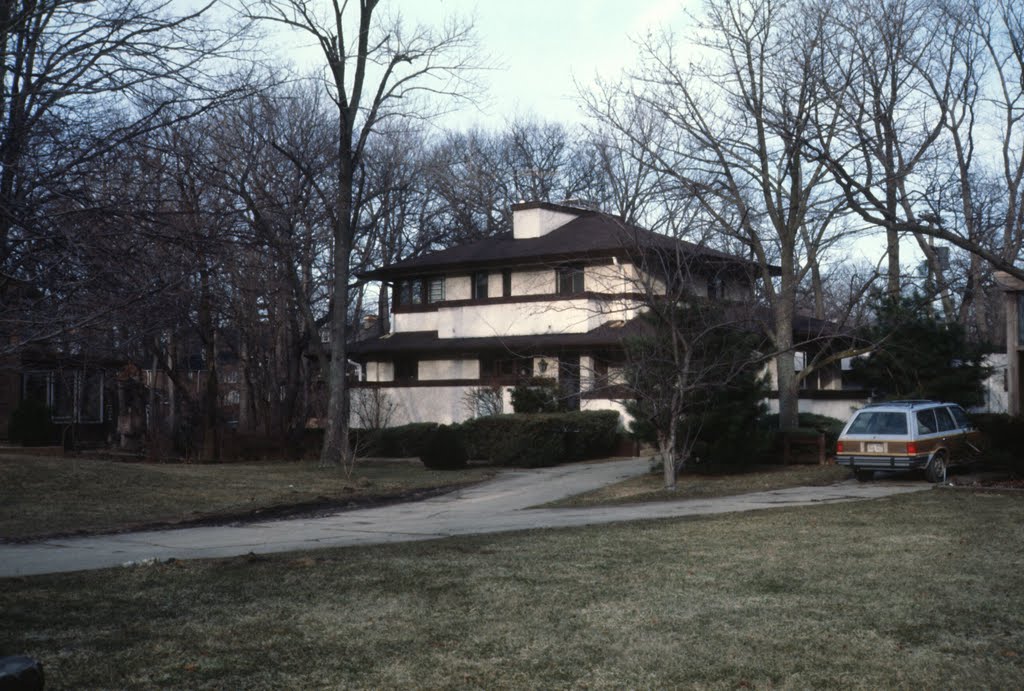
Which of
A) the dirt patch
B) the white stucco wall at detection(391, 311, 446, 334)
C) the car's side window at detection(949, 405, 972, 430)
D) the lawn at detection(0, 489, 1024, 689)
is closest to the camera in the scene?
the lawn at detection(0, 489, 1024, 689)

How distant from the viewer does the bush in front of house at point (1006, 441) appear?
22359mm

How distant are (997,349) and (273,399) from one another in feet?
84.6

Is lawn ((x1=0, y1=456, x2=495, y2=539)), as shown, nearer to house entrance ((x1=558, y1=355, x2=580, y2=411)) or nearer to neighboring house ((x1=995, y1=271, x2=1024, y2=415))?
house entrance ((x1=558, y1=355, x2=580, y2=411))

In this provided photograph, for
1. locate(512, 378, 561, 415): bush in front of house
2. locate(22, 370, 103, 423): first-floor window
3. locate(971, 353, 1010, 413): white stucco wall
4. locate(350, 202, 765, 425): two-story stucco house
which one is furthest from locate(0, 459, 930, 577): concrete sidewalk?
locate(22, 370, 103, 423): first-floor window

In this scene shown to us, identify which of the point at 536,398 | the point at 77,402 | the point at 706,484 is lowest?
the point at 706,484

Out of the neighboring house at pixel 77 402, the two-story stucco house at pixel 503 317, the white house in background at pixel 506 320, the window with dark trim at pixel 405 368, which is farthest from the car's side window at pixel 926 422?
the neighboring house at pixel 77 402

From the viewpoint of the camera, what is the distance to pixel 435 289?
43.7m

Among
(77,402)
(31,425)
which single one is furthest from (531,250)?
(31,425)

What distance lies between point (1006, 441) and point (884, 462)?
2.53m

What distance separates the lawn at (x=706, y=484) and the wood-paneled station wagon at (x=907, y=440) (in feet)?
3.86

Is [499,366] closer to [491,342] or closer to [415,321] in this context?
[491,342]

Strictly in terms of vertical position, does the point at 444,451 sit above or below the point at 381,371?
below

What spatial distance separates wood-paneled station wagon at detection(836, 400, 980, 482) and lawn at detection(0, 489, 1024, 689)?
35.0 ft

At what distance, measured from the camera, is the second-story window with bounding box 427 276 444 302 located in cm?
4341
